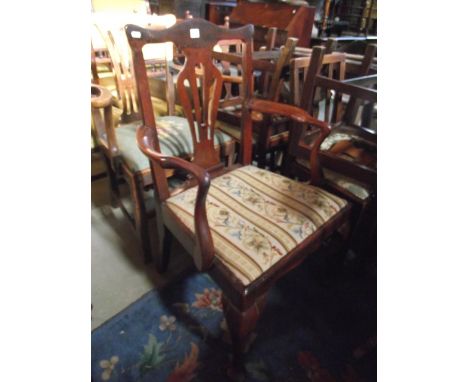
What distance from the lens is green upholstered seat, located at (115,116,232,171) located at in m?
1.28

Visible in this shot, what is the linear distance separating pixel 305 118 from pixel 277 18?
2.97m

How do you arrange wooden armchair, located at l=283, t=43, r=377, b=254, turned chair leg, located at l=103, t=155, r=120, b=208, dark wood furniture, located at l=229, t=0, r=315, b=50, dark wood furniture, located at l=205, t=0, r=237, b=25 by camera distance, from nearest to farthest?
wooden armchair, located at l=283, t=43, r=377, b=254 < turned chair leg, located at l=103, t=155, r=120, b=208 < dark wood furniture, located at l=229, t=0, r=315, b=50 < dark wood furniture, located at l=205, t=0, r=237, b=25

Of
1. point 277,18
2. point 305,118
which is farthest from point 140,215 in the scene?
point 277,18

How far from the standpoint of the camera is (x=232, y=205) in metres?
1.07

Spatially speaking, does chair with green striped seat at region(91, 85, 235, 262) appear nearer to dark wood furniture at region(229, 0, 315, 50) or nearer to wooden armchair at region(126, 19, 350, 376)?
wooden armchair at region(126, 19, 350, 376)

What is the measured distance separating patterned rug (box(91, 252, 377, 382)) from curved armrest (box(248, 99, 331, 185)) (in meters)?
0.54

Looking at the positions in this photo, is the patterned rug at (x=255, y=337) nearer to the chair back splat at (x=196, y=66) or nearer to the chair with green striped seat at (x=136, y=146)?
the chair with green striped seat at (x=136, y=146)

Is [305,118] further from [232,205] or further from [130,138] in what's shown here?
[130,138]

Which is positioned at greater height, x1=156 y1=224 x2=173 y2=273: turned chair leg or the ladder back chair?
the ladder back chair

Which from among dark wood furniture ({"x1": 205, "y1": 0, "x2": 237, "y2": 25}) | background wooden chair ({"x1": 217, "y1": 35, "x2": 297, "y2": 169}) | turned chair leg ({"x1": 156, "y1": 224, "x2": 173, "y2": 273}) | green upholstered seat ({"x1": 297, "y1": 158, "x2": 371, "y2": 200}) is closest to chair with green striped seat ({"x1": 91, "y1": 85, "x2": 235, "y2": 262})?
turned chair leg ({"x1": 156, "y1": 224, "x2": 173, "y2": 273})

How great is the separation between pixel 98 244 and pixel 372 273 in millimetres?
1420

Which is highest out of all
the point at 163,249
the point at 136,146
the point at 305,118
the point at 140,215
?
the point at 305,118
